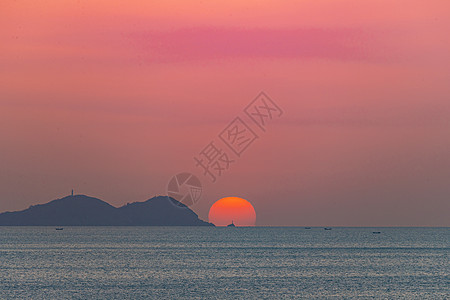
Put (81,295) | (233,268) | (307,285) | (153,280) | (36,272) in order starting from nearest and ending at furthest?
(81,295), (307,285), (153,280), (36,272), (233,268)

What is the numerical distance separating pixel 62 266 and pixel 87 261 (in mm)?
13751

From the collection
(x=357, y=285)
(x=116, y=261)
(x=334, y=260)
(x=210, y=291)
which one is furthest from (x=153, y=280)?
(x=334, y=260)

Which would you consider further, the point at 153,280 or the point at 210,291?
the point at 153,280

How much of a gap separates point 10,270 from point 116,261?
28641 mm

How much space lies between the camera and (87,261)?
497ft

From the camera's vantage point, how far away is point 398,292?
92.8m

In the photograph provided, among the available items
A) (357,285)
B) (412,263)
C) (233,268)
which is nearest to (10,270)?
(233,268)

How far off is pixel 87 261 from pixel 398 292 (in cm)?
8003

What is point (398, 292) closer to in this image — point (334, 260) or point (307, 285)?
point (307, 285)

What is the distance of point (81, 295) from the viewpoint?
292 feet

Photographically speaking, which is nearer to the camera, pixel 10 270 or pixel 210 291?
pixel 210 291

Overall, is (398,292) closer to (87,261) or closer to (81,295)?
(81,295)

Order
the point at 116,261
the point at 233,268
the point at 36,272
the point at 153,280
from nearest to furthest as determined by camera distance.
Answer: the point at 153,280 → the point at 36,272 → the point at 233,268 → the point at 116,261

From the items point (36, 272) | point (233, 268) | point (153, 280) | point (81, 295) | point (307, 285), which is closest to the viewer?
point (81, 295)
